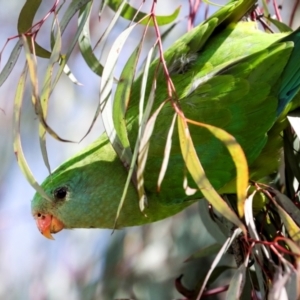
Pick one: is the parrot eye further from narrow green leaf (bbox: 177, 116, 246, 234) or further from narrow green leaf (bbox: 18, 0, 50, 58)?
narrow green leaf (bbox: 177, 116, 246, 234)

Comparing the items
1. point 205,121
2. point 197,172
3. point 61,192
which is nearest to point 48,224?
point 61,192

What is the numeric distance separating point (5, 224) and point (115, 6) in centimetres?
71

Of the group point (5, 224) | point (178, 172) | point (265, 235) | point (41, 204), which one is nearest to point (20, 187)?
point (5, 224)

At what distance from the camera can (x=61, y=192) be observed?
2.97 ft

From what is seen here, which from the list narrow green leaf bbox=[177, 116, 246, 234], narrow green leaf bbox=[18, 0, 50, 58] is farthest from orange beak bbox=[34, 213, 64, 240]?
narrow green leaf bbox=[177, 116, 246, 234]

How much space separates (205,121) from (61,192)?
0.31 meters

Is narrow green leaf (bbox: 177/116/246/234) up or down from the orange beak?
up

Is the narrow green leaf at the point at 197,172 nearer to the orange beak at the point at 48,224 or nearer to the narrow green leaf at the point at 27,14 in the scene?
the narrow green leaf at the point at 27,14

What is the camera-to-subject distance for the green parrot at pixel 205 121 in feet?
2.60

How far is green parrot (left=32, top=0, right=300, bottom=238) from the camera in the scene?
2.60 feet

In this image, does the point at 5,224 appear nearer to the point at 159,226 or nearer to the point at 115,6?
the point at 159,226

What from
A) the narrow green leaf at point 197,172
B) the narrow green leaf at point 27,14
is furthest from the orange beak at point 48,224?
the narrow green leaf at point 197,172

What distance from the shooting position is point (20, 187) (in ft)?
4.28

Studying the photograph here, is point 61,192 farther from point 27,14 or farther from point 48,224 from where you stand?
point 27,14
